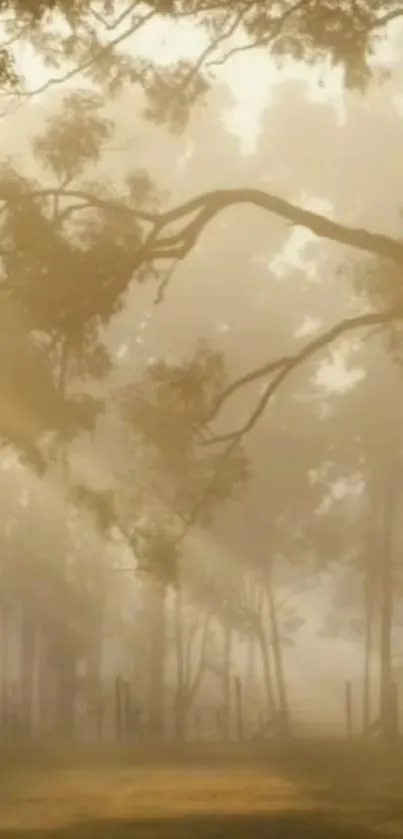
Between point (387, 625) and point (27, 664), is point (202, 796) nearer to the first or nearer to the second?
point (387, 625)

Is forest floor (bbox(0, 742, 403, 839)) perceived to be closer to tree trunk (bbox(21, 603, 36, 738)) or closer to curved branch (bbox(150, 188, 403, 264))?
curved branch (bbox(150, 188, 403, 264))

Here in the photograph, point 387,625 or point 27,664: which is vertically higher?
point 27,664

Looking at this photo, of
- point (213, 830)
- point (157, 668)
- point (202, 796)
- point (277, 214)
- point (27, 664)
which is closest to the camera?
point (213, 830)

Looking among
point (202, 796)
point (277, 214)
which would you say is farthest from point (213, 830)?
point (277, 214)

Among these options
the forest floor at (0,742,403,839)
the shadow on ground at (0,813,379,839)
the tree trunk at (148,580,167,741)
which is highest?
the tree trunk at (148,580,167,741)

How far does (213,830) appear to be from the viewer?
1362 cm

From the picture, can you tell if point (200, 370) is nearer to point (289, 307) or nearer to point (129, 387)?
point (129, 387)

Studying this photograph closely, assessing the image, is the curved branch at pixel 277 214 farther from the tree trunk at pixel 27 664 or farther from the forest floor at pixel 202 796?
the tree trunk at pixel 27 664

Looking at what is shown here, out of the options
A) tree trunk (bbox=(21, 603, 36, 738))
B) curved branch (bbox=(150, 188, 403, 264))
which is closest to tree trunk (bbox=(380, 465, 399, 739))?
→ tree trunk (bbox=(21, 603, 36, 738))

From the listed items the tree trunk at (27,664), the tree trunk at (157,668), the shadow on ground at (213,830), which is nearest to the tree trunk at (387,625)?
the tree trunk at (157,668)

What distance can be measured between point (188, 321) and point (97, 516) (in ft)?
80.9

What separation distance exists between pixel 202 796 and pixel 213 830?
4323 mm

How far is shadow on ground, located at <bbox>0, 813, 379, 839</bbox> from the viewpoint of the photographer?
13.0 meters

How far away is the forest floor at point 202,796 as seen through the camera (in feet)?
44.7
